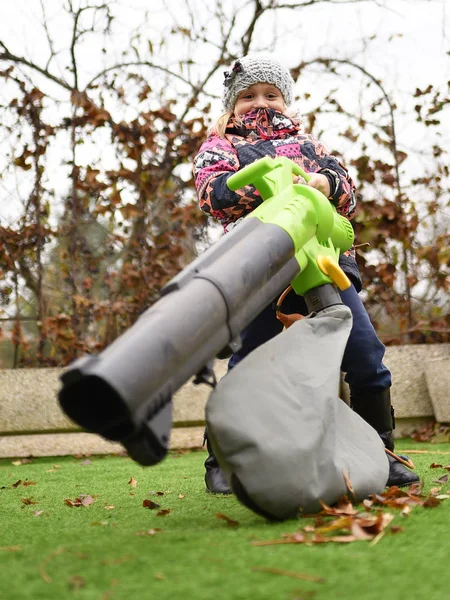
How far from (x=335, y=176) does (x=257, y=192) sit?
0.23m

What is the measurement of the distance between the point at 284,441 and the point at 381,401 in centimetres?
80

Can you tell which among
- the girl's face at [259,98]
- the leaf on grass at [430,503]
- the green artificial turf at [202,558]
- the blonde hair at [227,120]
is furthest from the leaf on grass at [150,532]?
the girl's face at [259,98]

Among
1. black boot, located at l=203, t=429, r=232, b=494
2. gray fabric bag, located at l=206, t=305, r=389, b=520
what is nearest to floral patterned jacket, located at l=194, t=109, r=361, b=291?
gray fabric bag, located at l=206, t=305, r=389, b=520

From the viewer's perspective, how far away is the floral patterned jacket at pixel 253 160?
2.15m

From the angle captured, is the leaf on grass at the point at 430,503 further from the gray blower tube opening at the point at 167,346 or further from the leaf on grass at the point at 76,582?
the leaf on grass at the point at 76,582

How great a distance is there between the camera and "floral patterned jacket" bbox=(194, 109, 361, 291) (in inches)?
84.8

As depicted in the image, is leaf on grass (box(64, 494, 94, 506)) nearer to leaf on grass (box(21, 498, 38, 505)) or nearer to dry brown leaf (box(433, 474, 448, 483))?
leaf on grass (box(21, 498, 38, 505))

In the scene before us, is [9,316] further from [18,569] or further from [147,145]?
[18,569]

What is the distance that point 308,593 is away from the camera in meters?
0.99

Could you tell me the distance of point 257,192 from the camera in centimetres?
215

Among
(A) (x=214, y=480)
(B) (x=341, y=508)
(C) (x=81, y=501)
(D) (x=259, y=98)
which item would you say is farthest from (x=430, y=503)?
(D) (x=259, y=98)

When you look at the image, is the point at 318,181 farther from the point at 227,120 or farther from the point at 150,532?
the point at 150,532

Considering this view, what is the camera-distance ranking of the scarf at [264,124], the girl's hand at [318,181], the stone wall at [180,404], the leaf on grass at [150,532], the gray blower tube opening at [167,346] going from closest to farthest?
1. the gray blower tube opening at [167,346]
2. the leaf on grass at [150,532]
3. the girl's hand at [318,181]
4. the scarf at [264,124]
5. the stone wall at [180,404]

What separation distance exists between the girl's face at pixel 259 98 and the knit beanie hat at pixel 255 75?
0.6 inches
